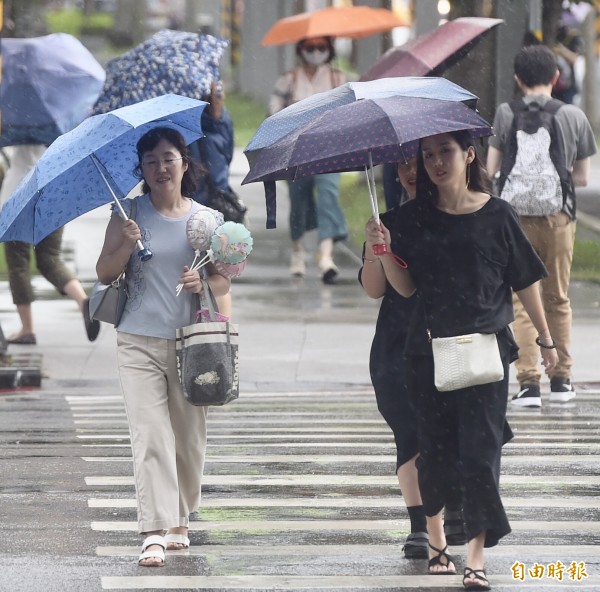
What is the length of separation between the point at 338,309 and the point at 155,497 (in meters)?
8.71

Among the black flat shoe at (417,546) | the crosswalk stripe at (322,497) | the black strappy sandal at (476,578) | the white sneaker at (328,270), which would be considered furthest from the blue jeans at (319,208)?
the black strappy sandal at (476,578)

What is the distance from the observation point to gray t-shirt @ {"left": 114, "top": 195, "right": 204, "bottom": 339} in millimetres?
7176

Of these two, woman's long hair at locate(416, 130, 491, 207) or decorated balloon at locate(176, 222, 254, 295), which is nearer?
woman's long hair at locate(416, 130, 491, 207)

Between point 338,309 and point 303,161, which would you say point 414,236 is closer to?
point 303,161

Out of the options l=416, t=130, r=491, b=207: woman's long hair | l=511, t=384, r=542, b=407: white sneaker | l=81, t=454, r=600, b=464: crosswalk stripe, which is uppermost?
l=416, t=130, r=491, b=207: woman's long hair

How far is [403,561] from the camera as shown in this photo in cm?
696

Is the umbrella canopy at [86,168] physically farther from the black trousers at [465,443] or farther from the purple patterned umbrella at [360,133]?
the black trousers at [465,443]

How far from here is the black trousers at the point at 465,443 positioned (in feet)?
21.2

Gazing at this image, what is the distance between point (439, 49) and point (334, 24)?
14.7 ft

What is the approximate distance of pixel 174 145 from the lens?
7.27 metres

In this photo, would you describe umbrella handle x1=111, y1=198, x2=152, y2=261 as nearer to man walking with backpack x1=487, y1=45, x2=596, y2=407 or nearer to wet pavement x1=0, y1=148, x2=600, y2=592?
wet pavement x1=0, y1=148, x2=600, y2=592

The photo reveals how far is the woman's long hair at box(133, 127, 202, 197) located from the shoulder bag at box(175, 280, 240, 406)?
0.61 metres

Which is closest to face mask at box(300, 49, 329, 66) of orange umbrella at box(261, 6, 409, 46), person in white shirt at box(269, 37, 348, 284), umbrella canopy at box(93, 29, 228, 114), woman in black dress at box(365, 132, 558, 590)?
person in white shirt at box(269, 37, 348, 284)

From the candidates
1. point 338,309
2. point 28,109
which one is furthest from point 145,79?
point 338,309
